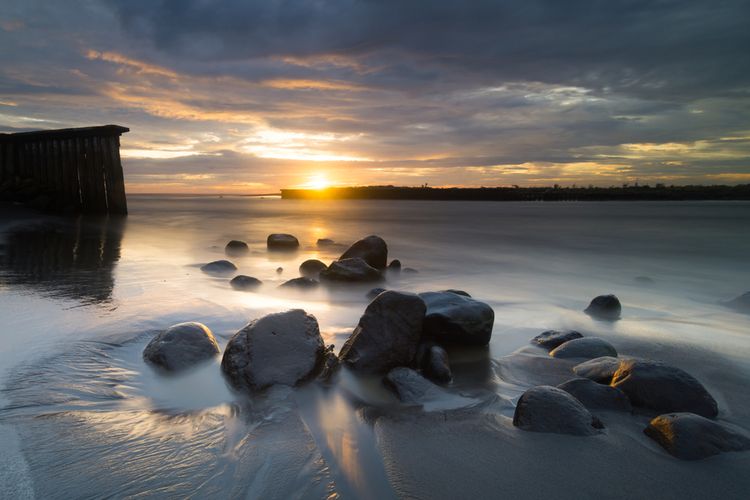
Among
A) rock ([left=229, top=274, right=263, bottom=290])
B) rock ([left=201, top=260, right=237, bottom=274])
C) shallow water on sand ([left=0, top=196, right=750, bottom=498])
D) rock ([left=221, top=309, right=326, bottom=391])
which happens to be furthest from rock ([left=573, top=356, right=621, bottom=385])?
rock ([left=201, top=260, right=237, bottom=274])

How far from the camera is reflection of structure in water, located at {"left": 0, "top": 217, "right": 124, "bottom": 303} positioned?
21.9ft

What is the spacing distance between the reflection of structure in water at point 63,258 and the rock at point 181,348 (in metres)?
2.61

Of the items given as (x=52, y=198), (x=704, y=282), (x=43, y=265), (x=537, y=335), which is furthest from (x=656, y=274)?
(x=52, y=198)

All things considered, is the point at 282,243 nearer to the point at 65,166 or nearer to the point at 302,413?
the point at 302,413

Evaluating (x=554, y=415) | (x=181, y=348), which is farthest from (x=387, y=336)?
(x=181, y=348)

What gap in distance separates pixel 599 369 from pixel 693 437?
3.29 feet

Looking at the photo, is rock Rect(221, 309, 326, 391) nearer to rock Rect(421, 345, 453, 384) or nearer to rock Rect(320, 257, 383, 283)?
rock Rect(421, 345, 453, 384)

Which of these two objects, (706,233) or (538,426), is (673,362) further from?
(706,233)

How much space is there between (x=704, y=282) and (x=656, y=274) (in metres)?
0.94

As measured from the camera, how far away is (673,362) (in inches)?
164

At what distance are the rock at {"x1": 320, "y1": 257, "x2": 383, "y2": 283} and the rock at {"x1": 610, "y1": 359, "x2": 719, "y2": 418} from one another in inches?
185

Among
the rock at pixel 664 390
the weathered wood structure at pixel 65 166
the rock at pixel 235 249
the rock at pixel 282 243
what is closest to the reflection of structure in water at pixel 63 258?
the rock at pixel 235 249

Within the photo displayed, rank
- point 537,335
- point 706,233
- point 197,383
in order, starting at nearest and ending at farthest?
1. point 197,383
2. point 537,335
3. point 706,233

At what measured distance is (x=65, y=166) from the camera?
18797 mm
